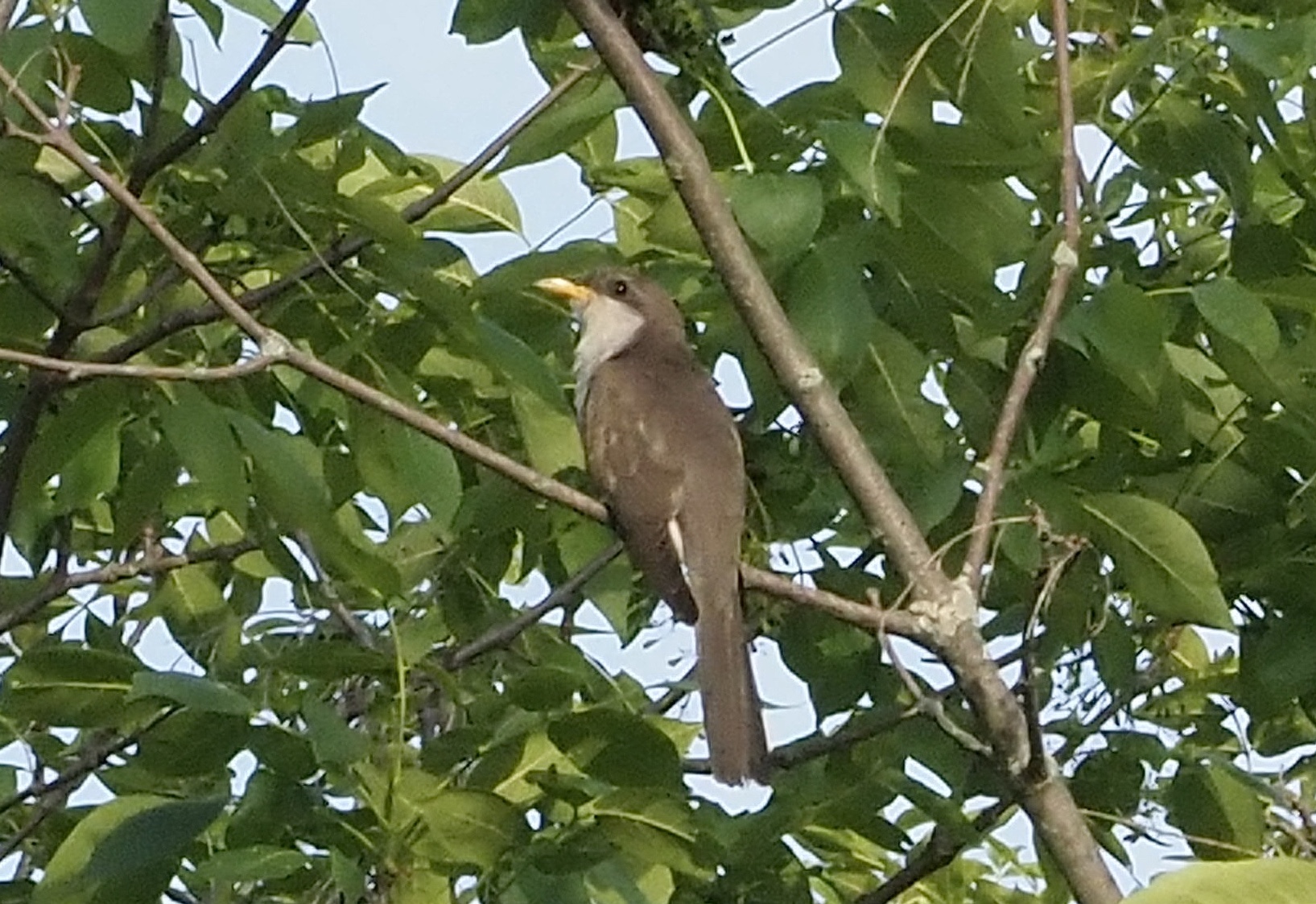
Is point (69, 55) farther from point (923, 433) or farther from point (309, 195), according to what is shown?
point (923, 433)

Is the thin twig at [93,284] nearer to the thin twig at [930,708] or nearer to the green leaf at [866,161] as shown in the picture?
the green leaf at [866,161]

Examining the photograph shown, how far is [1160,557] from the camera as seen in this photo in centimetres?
326

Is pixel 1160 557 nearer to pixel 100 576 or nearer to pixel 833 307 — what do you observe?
pixel 833 307

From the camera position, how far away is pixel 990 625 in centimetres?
390

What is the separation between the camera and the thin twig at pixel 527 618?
168 inches

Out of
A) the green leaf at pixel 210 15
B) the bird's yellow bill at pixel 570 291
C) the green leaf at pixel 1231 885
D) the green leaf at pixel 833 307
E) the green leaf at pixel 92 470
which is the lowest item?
the green leaf at pixel 1231 885

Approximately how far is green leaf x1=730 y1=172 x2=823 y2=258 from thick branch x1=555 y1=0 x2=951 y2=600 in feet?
0.34

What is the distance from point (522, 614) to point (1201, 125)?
1.60m

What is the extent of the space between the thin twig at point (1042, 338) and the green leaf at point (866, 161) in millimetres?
241

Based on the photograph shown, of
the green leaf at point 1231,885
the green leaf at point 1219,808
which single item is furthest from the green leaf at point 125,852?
the green leaf at point 1231,885

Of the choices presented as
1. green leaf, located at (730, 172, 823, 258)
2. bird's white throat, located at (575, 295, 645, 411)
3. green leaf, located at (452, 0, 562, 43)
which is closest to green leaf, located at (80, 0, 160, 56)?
green leaf, located at (452, 0, 562, 43)

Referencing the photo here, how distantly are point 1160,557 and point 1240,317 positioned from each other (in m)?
0.36

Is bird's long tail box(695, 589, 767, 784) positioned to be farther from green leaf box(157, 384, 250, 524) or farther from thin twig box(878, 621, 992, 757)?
thin twig box(878, 621, 992, 757)

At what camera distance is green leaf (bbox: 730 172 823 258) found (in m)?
2.96
